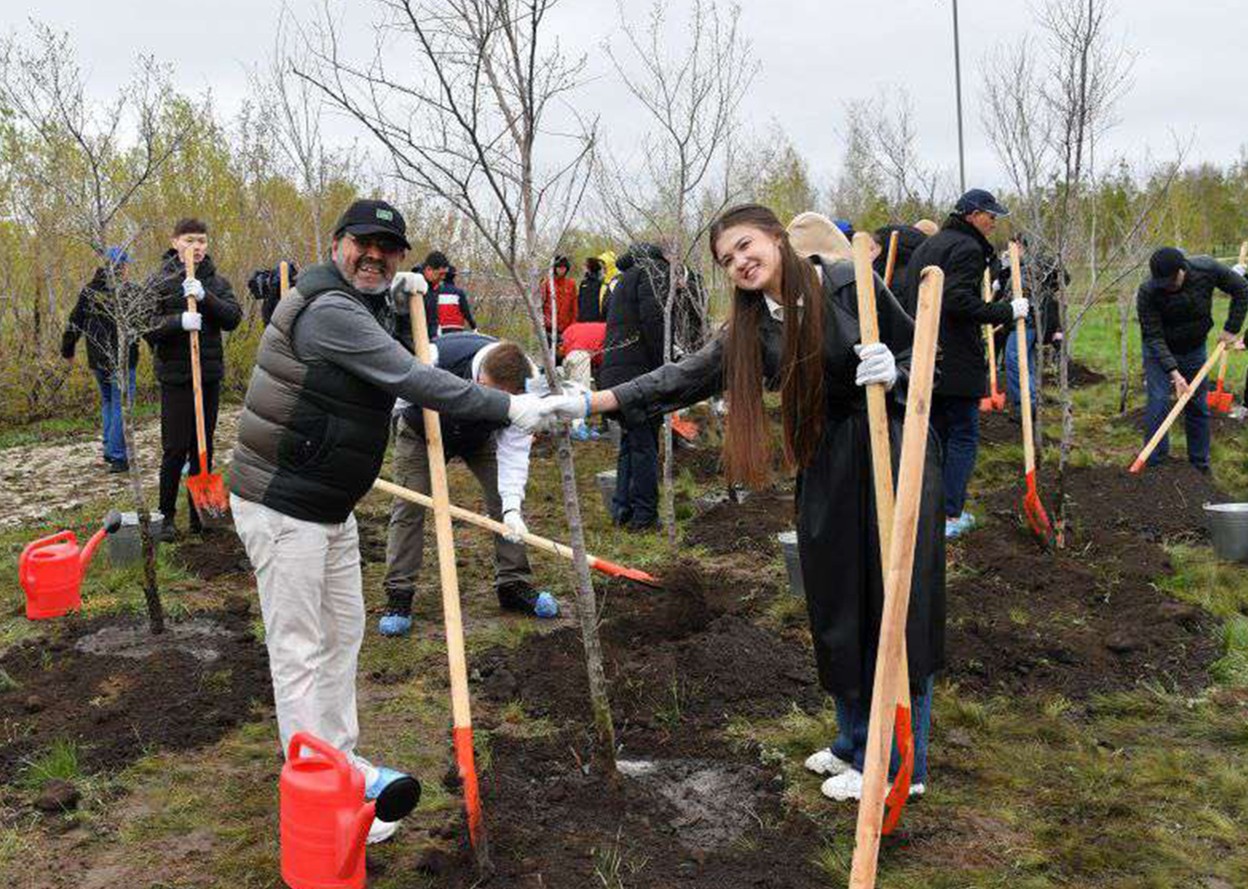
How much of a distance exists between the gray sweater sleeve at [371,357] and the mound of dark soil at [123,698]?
1.85 meters

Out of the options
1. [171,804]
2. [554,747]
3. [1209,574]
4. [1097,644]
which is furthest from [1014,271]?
[171,804]

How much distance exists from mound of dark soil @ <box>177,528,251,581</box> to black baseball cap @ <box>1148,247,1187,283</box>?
6418mm

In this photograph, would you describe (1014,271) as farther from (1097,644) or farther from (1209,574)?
(1097,644)

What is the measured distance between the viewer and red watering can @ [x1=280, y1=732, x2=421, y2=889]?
257cm

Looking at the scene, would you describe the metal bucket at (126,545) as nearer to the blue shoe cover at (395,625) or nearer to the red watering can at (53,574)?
the red watering can at (53,574)

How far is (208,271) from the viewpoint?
260 inches

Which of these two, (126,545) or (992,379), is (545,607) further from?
(992,379)

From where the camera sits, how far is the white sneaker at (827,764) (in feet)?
11.4

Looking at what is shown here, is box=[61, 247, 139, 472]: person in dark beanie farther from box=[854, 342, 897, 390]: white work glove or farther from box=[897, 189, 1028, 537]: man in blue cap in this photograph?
box=[854, 342, 897, 390]: white work glove

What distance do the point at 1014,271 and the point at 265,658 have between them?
Answer: 4.66m

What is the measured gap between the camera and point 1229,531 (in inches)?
224

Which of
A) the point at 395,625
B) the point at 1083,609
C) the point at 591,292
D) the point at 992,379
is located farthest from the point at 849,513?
the point at 591,292

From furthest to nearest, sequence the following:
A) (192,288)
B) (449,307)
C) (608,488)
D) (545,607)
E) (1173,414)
Result: (449,307) < (1173,414) < (608,488) < (192,288) < (545,607)

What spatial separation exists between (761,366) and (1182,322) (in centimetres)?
596
